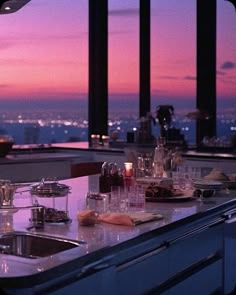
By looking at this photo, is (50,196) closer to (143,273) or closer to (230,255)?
(143,273)

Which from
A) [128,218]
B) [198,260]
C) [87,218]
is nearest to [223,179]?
[198,260]

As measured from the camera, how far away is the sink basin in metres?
2.00

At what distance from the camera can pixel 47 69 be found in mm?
7777

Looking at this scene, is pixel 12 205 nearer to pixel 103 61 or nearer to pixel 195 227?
pixel 195 227

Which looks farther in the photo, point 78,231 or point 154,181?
point 154,181

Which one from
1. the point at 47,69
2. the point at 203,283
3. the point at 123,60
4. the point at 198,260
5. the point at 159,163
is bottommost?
the point at 203,283

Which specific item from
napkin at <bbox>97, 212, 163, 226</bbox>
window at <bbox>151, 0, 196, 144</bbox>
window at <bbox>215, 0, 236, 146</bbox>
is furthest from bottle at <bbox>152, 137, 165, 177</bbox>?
window at <bbox>151, 0, 196, 144</bbox>

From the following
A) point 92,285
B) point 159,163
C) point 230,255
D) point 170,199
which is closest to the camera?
point 92,285

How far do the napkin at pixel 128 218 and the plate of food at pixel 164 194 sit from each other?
0.44 meters

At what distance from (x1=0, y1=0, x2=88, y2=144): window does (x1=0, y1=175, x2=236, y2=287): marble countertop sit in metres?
4.09

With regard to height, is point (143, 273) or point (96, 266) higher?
point (96, 266)

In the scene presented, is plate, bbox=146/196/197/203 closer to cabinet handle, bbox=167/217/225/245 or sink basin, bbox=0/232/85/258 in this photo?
cabinet handle, bbox=167/217/225/245

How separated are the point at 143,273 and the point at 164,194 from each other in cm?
74

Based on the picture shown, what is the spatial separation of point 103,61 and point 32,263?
659 centimetres
